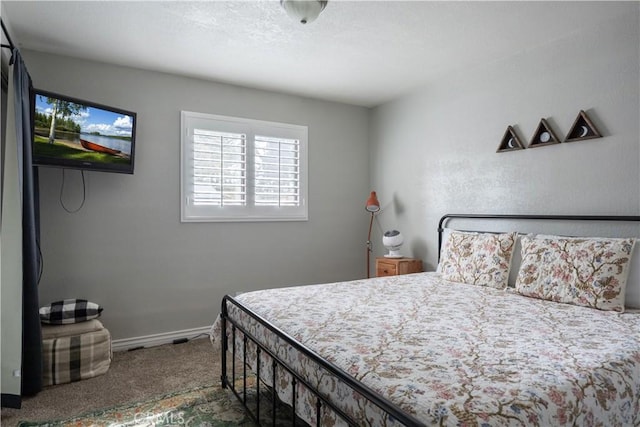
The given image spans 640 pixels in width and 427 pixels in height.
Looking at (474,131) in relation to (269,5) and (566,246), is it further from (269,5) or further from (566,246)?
(269,5)

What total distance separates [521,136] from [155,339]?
142 inches

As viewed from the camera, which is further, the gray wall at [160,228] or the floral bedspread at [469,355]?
the gray wall at [160,228]

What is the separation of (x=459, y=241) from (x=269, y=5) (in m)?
2.29

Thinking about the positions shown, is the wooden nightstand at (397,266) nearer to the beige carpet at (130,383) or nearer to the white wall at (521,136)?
the white wall at (521,136)

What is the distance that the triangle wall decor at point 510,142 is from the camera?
314 centimetres

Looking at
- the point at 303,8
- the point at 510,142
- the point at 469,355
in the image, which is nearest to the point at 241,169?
the point at 303,8

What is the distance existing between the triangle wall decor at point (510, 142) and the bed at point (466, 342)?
0.57 metres

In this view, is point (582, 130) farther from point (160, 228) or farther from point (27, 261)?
point (27, 261)

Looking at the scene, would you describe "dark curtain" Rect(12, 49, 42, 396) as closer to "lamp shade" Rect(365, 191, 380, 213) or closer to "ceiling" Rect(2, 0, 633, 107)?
"ceiling" Rect(2, 0, 633, 107)

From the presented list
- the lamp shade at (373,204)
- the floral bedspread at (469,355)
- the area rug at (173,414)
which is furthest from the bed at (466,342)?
the lamp shade at (373,204)

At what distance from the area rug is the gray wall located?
3.94 feet

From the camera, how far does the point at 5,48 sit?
2.51m

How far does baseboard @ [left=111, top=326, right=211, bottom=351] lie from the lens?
3389 mm

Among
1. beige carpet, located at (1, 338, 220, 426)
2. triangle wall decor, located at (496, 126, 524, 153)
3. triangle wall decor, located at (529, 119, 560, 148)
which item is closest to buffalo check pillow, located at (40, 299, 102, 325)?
beige carpet, located at (1, 338, 220, 426)
